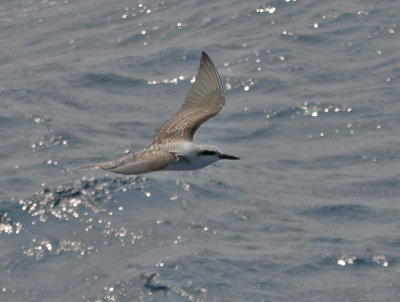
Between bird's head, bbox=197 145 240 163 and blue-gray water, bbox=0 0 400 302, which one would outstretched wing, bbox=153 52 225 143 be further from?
blue-gray water, bbox=0 0 400 302

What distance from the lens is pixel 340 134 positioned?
1992cm

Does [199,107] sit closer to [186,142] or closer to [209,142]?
[186,142]

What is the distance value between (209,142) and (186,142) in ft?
14.3

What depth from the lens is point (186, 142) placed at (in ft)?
49.3

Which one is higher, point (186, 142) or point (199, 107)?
point (199, 107)

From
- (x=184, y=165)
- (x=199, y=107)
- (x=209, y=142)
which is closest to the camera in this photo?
(x=184, y=165)

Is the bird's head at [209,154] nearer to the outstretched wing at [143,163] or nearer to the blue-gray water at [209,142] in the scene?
the outstretched wing at [143,163]

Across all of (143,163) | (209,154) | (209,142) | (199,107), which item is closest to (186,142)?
(209,154)

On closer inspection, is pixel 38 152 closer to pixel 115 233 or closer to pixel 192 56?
pixel 115 233

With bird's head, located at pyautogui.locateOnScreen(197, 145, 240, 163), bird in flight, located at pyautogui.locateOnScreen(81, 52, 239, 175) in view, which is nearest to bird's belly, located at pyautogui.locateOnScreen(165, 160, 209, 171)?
bird in flight, located at pyautogui.locateOnScreen(81, 52, 239, 175)

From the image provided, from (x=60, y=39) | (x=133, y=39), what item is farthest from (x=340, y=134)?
(x=60, y=39)

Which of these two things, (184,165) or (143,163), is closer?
(143,163)

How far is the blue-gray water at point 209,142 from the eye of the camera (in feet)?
50.8

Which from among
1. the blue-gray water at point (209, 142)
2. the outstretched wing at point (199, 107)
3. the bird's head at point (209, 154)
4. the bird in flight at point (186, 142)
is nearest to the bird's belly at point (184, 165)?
the bird in flight at point (186, 142)
